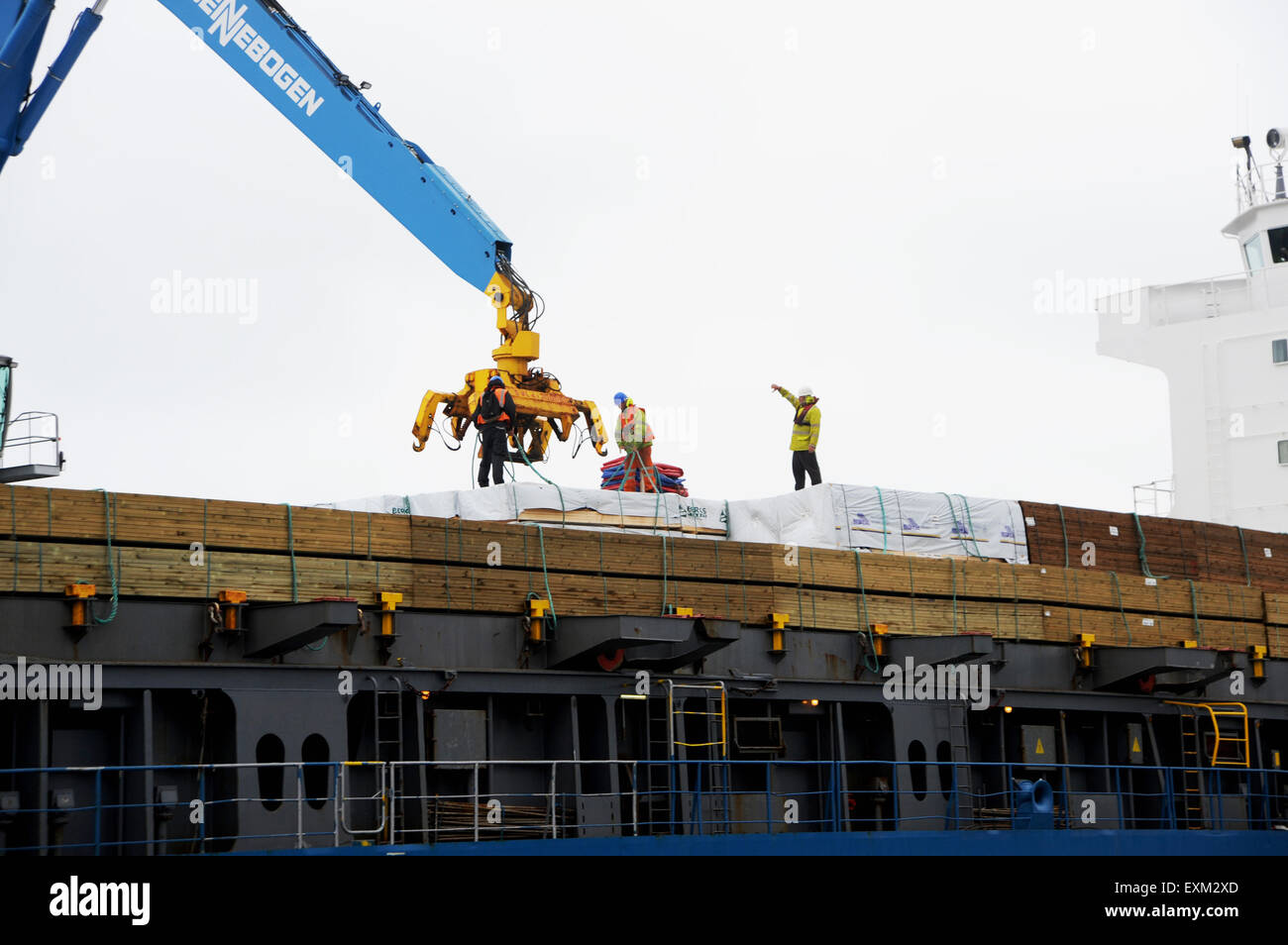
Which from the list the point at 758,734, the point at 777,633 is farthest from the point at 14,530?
the point at 777,633

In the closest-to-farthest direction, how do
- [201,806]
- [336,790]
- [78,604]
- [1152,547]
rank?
[201,806] < [336,790] < [78,604] < [1152,547]

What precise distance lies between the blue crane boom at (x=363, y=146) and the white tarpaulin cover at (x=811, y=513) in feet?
7.93

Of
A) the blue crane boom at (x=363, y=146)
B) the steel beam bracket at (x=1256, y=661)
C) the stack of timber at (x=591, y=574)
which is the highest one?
the blue crane boom at (x=363, y=146)

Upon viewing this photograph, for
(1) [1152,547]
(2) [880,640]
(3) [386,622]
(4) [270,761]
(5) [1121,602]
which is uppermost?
(1) [1152,547]

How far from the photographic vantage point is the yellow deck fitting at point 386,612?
64.5 feet

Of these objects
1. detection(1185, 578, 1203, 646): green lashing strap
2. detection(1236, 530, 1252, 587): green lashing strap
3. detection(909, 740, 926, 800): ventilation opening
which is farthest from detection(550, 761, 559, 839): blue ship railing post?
detection(1236, 530, 1252, 587): green lashing strap

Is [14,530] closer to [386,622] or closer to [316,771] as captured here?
[316,771]

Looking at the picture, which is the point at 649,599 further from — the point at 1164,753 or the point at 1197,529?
the point at 1197,529

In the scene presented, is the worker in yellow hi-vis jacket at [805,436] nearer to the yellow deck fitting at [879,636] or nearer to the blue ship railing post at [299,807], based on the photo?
the yellow deck fitting at [879,636]

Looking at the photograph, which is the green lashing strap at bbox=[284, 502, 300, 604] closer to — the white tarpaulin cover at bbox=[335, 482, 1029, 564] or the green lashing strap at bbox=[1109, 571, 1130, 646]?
the white tarpaulin cover at bbox=[335, 482, 1029, 564]

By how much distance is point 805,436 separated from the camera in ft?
93.9

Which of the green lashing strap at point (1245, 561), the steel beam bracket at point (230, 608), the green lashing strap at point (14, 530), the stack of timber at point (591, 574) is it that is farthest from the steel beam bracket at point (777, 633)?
the green lashing strap at point (1245, 561)

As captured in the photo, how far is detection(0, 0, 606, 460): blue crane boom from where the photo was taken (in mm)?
25375

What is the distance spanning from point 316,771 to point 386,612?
1.97 m
